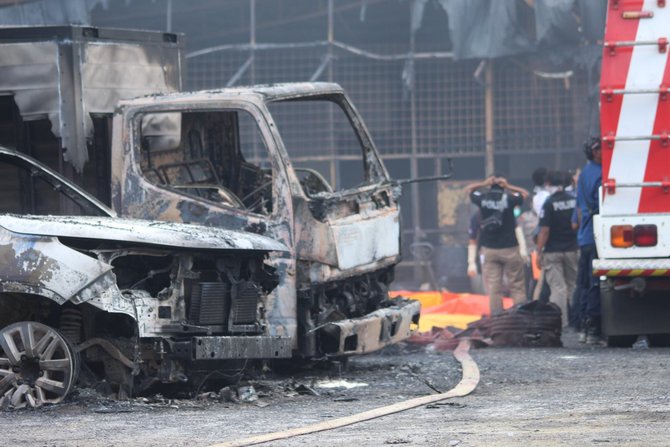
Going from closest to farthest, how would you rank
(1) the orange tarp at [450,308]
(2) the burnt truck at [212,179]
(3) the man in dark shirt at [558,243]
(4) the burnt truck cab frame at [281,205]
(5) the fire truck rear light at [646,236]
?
(2) the burnt truck at [212,179] → (4) the burnt truck cab frame at [281,205] → (5) the fire truck rear light at [646,236] → (3) the man in dark shirt at [558,243] → (1) the orange tarp at [450,308]

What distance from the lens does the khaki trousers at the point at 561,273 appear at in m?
14.4

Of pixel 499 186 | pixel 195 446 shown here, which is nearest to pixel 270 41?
pixel 499 186

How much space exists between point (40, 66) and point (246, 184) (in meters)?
1.74

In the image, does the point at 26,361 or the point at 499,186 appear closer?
the point at 26,361

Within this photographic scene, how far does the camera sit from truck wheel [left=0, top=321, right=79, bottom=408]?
7.78m

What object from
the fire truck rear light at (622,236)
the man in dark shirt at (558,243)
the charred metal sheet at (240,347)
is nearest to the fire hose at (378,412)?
the charred metal sheet at (240,347)

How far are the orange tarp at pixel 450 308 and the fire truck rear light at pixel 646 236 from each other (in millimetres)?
4646

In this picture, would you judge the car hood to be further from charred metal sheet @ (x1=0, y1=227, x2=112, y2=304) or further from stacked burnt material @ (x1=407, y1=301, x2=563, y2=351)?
stacked burnt material @ (x1=407, y1=301, x2=563, y2=351)

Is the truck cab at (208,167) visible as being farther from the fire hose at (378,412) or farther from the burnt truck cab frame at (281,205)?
the fire hose at (378,412)

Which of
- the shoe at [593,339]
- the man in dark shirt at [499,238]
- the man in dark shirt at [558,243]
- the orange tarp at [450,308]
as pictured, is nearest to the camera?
the shoe at [593,339]

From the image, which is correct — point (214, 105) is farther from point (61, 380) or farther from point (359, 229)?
point (61, 380)

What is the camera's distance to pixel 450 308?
1599cm

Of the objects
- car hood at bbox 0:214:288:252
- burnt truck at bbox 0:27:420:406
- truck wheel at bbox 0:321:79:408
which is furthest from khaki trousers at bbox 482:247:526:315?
truck wheel at bbox 0:321:79:408

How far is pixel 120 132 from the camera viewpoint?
9.64m
